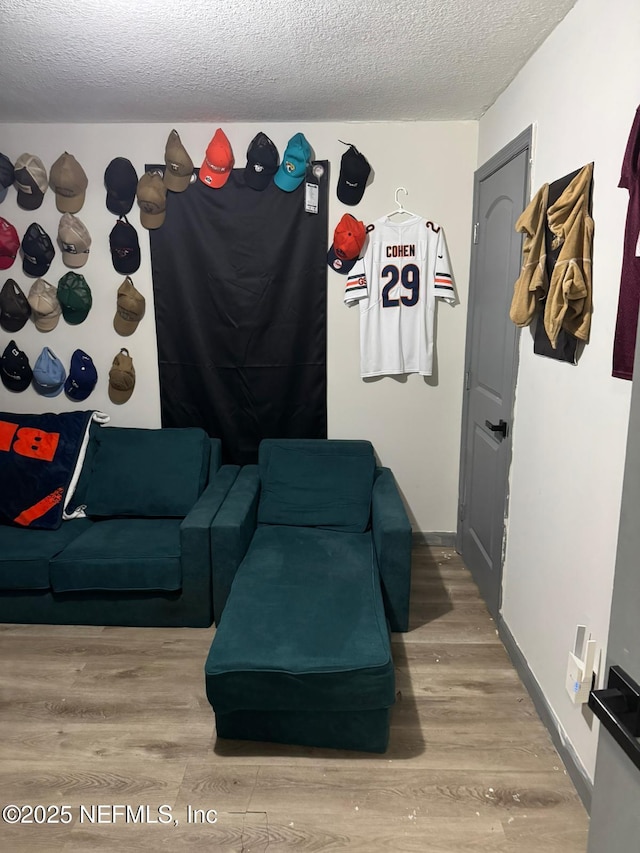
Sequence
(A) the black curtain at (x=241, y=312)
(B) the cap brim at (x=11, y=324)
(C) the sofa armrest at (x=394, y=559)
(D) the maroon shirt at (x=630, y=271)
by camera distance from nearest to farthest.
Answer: (D) the maroon shirt at (x=630, y=271), (C) the sofa armrest at (x=394, y=559), (A) the black curtain at (x=241, y=312), (B) the cap brim at (x=11, y=324)

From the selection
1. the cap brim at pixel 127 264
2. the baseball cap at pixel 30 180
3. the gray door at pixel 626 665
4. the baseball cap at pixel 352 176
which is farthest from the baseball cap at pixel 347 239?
the gray door at pixel 626 665

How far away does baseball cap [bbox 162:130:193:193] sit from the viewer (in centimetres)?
316

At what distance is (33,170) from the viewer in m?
3.26

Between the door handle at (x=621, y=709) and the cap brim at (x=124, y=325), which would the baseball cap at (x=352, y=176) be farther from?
the door handle at (x=621, y=709)

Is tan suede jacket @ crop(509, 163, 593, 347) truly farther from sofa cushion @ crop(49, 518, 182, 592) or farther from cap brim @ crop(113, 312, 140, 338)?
cap brim @ crop(113, 312, 140, 338)

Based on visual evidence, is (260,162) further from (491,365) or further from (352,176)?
(491,365)

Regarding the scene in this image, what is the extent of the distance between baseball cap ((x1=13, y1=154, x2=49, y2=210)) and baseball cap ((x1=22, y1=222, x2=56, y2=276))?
124 mm

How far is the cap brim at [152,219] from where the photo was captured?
3279 mm

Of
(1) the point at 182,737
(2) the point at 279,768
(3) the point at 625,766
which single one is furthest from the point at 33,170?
(3) the point at 625,766

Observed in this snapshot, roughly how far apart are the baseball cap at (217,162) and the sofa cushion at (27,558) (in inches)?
79.6

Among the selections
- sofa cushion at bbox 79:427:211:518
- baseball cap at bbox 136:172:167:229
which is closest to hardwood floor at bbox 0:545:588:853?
sofa cushion at bbox 79:427:211:518

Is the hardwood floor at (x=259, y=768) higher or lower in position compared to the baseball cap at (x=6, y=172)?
lower

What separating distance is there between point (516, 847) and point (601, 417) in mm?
1246

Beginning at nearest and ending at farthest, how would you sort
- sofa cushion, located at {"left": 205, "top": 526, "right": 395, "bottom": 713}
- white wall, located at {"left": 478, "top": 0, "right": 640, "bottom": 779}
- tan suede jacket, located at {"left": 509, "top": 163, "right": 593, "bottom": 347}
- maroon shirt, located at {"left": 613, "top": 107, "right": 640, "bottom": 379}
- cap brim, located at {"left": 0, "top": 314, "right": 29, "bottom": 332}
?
maroon shirt, located at {"left": 613, "top": 107, "right": 640, "bottom": 379}
white wall, located at {"left": 478, "top": 0, "right": 640, "bottom": 779}
tan suede jacket, located at {"left": 509, "top": 163, "right": 593, "bottom": 347}
sofa cushion, located at {"left": 205, "top": 526, "right": 395, "bottom": 713}
cap brim, located at {"left": 0, "top": 314, "right": 29, "bottom": 332}
